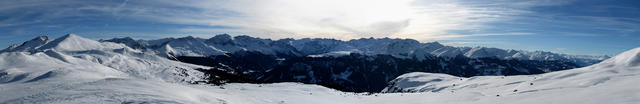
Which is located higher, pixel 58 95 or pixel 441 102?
pixel 58 95

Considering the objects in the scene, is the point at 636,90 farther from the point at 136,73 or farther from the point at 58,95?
the point at 136,73

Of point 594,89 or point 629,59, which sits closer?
point 594,89

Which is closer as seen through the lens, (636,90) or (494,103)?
(636,90)

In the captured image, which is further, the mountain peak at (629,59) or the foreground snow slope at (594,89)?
the mountain peak at (629,59)

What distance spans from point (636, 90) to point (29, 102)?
29.9m

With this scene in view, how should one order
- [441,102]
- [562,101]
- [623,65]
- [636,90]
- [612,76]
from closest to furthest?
[636,90]
[562,101]
[441,102]
[612,76]
[623,65]

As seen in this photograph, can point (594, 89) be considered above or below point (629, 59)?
below

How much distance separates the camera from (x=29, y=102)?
1564cm

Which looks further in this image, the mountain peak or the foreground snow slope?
the mountain peak

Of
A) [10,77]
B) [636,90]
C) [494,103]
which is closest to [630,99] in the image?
[636,90]

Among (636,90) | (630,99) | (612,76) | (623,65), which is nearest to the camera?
(630,99)

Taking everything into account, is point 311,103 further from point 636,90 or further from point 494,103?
point 636,90

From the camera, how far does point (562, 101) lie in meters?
15.4

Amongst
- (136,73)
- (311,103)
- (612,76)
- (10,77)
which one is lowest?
(136,73)
